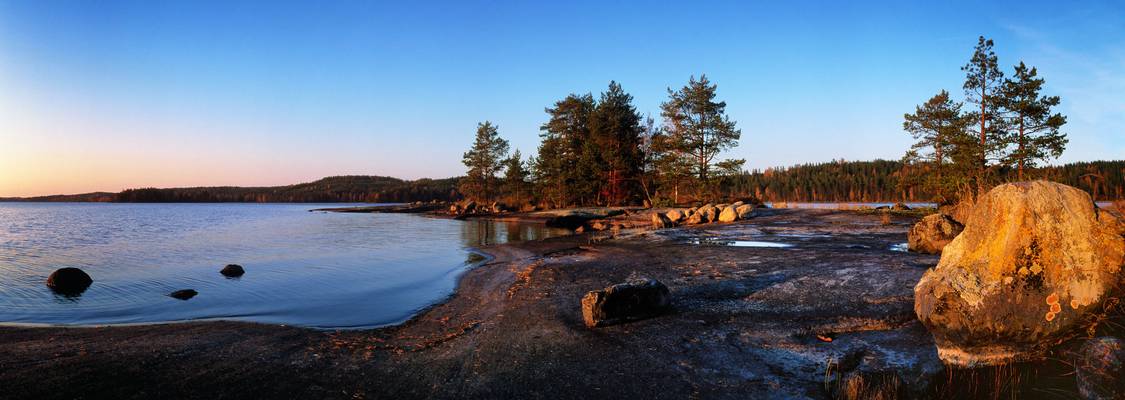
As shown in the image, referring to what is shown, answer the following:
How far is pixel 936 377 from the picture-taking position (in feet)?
19.8

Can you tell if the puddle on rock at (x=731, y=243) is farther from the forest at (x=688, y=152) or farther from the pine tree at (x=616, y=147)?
the pine tree at (x=616, y=147)

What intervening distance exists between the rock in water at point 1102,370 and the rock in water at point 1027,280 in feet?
2.08

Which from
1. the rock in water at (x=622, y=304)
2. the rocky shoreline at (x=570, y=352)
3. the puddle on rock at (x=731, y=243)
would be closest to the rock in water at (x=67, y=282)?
the rocky shoreline at (x=570, y=352)

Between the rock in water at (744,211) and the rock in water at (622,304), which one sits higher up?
the rock in water at (744,211)

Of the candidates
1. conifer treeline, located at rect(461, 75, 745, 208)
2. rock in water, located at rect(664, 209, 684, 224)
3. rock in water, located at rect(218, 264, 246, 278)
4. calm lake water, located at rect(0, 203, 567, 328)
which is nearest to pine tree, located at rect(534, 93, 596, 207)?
conifer treeline, located at rect(461, 75, 745, 208)

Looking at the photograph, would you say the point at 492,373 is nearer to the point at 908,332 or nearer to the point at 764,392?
the point at 764,392

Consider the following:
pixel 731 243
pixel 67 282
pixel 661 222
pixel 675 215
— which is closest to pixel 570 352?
pixel 731 243

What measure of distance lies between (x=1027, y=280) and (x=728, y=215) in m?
25.4

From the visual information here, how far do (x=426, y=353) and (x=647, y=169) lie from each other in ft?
161

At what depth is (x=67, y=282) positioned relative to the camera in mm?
15133

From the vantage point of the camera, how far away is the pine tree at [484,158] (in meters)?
83.2

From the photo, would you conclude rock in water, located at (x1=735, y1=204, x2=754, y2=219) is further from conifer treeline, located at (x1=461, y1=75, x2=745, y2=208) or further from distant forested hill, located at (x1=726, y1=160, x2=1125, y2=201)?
distant forested hill, located at (x1=726, y1=160, x2=1125, y2=201)

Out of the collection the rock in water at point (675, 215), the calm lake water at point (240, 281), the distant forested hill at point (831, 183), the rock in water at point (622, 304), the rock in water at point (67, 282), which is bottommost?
the calm lake water at point (240, 281)

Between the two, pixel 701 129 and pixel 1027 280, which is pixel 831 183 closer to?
pixel 701 129
